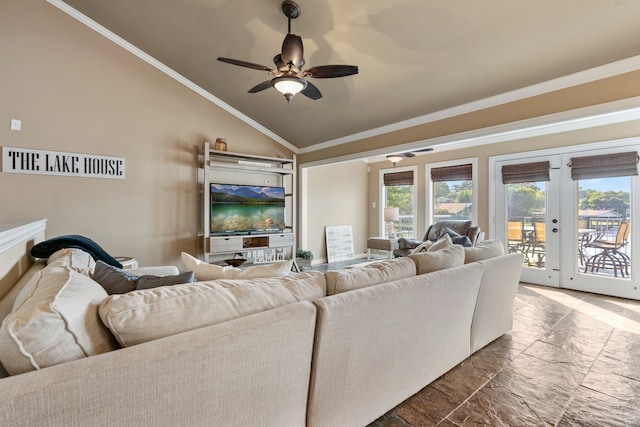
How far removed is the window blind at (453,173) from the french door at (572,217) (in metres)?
0.47

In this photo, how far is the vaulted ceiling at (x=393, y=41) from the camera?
2.52 meters

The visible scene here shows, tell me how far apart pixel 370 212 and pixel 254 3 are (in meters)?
5.30

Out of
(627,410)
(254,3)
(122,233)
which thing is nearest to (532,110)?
(627,410)

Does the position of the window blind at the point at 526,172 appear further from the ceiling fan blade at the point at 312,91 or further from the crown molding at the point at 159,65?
the crown molding at the point at 159,65

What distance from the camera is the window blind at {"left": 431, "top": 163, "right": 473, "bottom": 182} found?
555cm

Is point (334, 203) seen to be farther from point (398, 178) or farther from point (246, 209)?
point (246, 209)

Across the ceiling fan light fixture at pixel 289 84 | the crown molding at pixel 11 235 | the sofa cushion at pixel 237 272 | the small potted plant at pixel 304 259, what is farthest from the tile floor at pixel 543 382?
the small potted plant at pixel 304 259

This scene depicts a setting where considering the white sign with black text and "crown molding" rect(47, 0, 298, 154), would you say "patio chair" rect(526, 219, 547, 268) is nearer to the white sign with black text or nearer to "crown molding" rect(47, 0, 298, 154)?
"crown molding" rect(47, 0, 298, 154)

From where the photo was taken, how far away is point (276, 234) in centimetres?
521

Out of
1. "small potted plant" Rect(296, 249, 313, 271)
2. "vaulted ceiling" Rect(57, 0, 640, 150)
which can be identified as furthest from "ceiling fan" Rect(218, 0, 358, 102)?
"small potted plant" Rect(296, 249, 313, 271)

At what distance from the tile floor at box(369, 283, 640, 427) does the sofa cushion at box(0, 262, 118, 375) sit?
4.75ft

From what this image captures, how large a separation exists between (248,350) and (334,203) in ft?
19.0

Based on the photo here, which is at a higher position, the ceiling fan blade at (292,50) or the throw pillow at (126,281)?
the ceiling fan blade at (292,50)

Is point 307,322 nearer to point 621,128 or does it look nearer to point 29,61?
point 29,61
